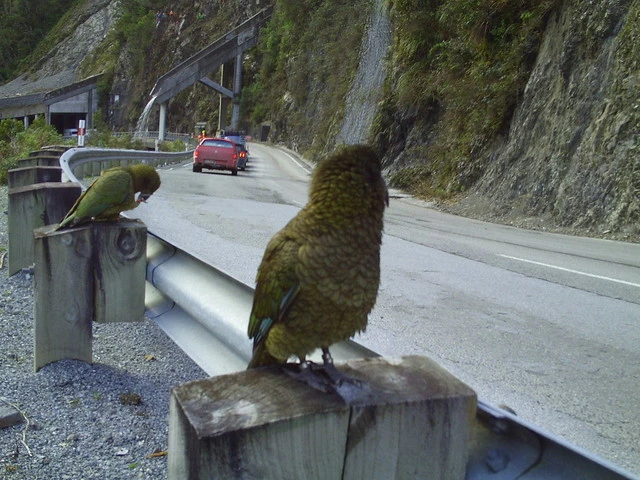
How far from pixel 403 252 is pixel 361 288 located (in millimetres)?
7248

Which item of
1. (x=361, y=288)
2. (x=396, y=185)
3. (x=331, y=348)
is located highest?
(x=361, y=288)

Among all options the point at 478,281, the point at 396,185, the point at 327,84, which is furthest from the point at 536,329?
the point at 327,84

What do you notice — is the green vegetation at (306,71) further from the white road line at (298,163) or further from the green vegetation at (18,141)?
the green vegetation at (18,141)

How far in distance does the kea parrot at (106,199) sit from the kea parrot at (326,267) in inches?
76.0

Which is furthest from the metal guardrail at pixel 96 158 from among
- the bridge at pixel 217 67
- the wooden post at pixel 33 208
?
the bridge at pixel 217 67

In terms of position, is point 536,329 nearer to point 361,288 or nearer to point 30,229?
point 361,288

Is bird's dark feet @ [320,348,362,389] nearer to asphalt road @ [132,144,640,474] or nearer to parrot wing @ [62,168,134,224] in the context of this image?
asphalt road @ [132,144,640,474]

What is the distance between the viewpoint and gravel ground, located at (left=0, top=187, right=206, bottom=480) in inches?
99.1

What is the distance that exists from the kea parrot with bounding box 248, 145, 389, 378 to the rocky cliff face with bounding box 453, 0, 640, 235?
44.4ft

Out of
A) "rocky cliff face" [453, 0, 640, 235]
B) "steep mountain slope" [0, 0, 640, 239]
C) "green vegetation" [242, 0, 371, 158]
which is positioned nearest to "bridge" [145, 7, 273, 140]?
"green vegetation" [242, 0, 371, 158]

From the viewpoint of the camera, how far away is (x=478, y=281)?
24.1 ft

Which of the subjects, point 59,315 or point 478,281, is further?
point 478,281

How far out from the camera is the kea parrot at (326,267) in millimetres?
1904

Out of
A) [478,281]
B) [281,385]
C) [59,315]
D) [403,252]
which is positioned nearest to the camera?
[281,385]
